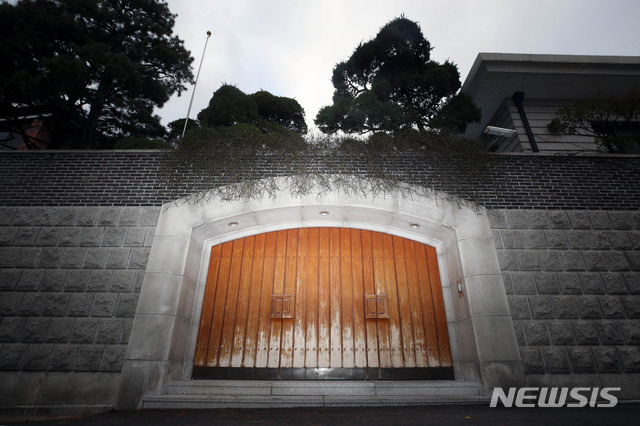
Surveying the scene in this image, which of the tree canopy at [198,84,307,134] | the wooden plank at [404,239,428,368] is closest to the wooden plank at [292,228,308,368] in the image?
the wooden plank at [404,239,428,368]

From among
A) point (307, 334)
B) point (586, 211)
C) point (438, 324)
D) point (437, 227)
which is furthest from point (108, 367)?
point (586, 211)

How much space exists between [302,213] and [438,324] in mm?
3106

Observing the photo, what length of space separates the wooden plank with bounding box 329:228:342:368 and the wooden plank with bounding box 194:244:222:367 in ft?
6.96

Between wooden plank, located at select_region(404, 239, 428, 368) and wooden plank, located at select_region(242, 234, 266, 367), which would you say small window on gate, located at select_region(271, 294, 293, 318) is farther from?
wooden plank, located at select_region(404, 239, 428, 368)

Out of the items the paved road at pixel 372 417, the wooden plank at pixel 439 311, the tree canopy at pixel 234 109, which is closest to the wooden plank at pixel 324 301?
the paved road at pixel 372 417

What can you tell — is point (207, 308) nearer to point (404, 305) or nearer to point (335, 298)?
point (335, 298)

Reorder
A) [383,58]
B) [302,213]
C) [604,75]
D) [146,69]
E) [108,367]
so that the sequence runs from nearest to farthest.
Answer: [108,367], [302,213], [604,75], [383,58], [146,69]

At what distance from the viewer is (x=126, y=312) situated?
4094mm

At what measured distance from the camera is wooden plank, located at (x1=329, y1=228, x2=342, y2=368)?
472cm

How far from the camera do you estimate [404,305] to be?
5.02 m

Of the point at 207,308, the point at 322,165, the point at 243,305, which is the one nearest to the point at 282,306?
the point at 243,305

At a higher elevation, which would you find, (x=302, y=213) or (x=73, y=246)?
(x=302, y=213)

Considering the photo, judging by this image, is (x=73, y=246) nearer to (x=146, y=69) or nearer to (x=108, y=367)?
(x=108, y=367)

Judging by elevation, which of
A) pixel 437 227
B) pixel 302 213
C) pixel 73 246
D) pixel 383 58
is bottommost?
pixel 73 246
